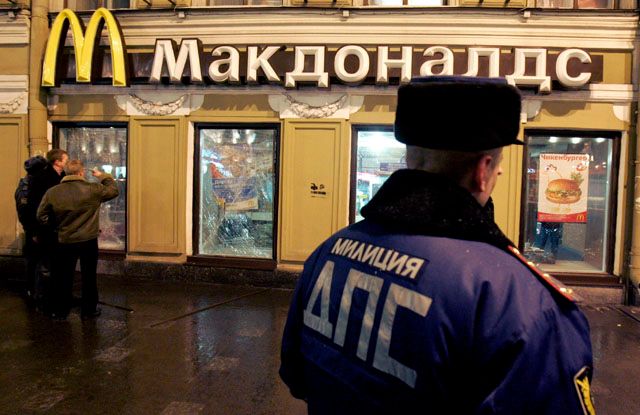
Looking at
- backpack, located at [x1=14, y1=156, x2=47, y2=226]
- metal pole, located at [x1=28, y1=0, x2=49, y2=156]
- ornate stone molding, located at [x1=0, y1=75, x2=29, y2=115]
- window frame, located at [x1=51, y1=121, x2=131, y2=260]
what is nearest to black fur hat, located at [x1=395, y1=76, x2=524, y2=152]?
backpack, located at [x1=14, y1=156, x2=47, y2=226]

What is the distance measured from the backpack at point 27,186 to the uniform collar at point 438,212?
6.33 m

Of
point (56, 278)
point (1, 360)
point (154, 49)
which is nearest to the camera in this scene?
point (1, 360)

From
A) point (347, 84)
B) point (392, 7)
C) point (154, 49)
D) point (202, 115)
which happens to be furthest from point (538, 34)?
point (154, 49)

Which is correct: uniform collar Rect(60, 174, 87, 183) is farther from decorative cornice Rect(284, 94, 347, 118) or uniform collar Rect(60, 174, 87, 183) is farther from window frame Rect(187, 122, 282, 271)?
decorative cornice Rect(284, 94, 347, 118)

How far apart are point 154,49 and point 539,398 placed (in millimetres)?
8308

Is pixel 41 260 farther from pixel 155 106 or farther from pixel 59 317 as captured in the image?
pixel 155 106

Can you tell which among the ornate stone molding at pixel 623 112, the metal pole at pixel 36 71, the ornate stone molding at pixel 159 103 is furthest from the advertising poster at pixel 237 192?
the ornate stone molding at pixel 623 112

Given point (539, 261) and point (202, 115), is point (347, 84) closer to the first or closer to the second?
point (202, 115)

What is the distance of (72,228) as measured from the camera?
5898 mm

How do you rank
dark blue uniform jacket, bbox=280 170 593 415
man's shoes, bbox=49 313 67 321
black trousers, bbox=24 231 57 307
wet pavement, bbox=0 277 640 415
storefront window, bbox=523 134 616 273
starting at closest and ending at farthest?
1. dark blue uniform jacket, bbox=280 170 593 415
2. wet pavement, bbox=0 277 640 415
3. man's shoes, bbox=49 313 67 321
4. black trousers, bbox=24 231 57 307
5. storefront window, bbox=523 134 616 273

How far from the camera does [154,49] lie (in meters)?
8.12

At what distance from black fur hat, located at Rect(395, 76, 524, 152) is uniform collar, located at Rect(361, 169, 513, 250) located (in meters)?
0.10

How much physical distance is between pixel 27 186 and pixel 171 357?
339 centimetres

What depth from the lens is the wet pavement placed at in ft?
13.0
